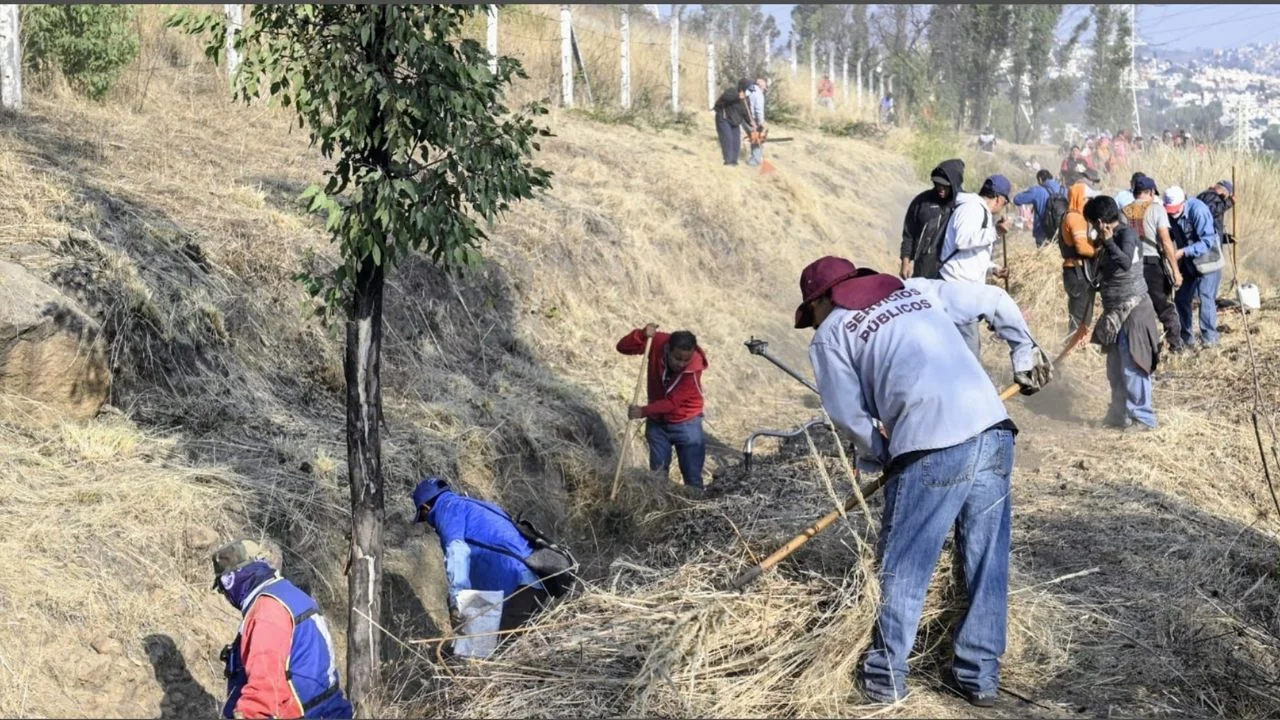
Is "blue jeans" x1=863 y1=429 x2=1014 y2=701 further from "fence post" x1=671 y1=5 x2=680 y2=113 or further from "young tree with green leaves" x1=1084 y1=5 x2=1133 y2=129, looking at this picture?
"young tree with green leaves" x1=1084 y1=5 x2=1133 y2=129

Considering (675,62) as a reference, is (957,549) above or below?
below

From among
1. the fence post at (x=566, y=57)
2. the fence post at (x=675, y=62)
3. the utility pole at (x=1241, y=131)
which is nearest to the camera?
the fence post at (x=566, y=57)

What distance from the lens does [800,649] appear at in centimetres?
493

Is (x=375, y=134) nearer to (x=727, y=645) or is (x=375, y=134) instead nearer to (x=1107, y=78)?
(x=727, y=645)

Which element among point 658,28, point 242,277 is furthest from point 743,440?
point 658,28

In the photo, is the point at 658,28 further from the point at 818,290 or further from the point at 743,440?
the point at 818,290

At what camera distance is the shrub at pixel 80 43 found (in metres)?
11.6

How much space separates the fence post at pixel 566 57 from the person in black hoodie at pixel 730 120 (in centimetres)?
225

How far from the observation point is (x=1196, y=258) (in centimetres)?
1320

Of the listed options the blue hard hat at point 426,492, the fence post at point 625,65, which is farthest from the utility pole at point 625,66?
the blue hard hat at point 426,492

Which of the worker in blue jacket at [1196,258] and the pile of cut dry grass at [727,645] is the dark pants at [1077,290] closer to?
the worker in blue jacket at [1196,258]

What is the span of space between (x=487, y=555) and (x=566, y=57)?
14.5 metres

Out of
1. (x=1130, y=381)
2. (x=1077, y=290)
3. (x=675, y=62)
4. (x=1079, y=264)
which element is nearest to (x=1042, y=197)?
(x=1077, y=290)

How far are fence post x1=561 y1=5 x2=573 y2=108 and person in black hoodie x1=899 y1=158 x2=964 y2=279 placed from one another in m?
10.3
